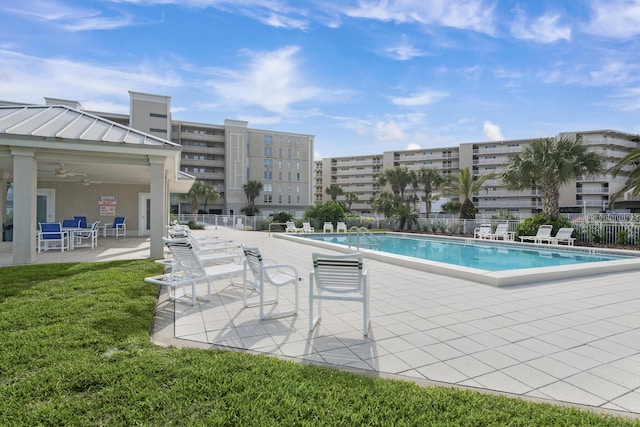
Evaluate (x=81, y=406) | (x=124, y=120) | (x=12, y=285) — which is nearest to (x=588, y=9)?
(x=81, y=406)

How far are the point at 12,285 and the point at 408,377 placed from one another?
282 inches

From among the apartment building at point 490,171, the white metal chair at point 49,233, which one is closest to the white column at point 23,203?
the white metal chair at point 49,233

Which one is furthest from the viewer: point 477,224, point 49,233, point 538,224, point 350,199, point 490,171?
point 350,199

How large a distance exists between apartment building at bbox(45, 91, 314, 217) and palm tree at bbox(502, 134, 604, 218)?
4742cm

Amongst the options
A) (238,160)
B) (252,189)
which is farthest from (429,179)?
(238,160)

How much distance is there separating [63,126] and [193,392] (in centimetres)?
1075

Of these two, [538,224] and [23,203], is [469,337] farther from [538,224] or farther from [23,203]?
[538,224]

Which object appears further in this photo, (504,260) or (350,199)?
(350,199)

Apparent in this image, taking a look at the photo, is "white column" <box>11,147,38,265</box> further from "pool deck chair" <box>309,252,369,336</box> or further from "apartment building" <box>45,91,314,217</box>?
"apartment building" <box>45,91,314,217</box>

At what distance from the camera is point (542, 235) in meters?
16.8

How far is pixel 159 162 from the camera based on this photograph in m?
10.3

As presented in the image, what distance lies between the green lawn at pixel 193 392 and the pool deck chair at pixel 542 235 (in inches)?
650

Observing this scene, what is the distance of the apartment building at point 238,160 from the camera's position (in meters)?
59.7

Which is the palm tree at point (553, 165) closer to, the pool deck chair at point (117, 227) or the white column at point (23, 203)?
the pool deck chair at point (117, 227)
